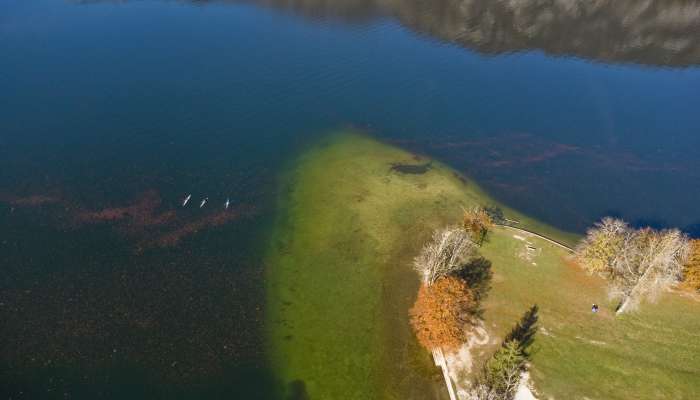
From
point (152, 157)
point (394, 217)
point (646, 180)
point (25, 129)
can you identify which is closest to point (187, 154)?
A: point (152, 157)

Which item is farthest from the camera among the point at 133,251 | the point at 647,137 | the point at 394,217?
the point at 647,137

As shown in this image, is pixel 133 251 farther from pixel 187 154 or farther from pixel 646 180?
pixel 646 180

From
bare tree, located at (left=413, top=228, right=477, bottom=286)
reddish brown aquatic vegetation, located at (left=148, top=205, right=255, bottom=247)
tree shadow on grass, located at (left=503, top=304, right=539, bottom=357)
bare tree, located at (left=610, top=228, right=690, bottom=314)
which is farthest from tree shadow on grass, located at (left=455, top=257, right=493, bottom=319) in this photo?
reddish brown aquatic vegetation, located at (left=148, top=205, right=255, bottom=247)

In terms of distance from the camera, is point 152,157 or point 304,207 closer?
point 304,207

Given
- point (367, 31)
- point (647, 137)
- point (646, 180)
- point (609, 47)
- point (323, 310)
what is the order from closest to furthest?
point (323, 310), point (646, 180), point (647, 137), point (609, 47), point (367, 31)

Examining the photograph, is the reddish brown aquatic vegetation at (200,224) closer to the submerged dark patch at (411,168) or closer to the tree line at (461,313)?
the submerged dark patch at (411,168)

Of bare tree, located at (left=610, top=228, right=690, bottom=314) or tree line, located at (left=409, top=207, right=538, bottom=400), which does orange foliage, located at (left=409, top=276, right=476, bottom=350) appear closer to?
tree line, located at (left=409, top=207, right=538, bottom=400)

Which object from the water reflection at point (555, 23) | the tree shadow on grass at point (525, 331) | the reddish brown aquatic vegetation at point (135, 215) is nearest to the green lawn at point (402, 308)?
the tree shadow on grass at point (525, 331)
